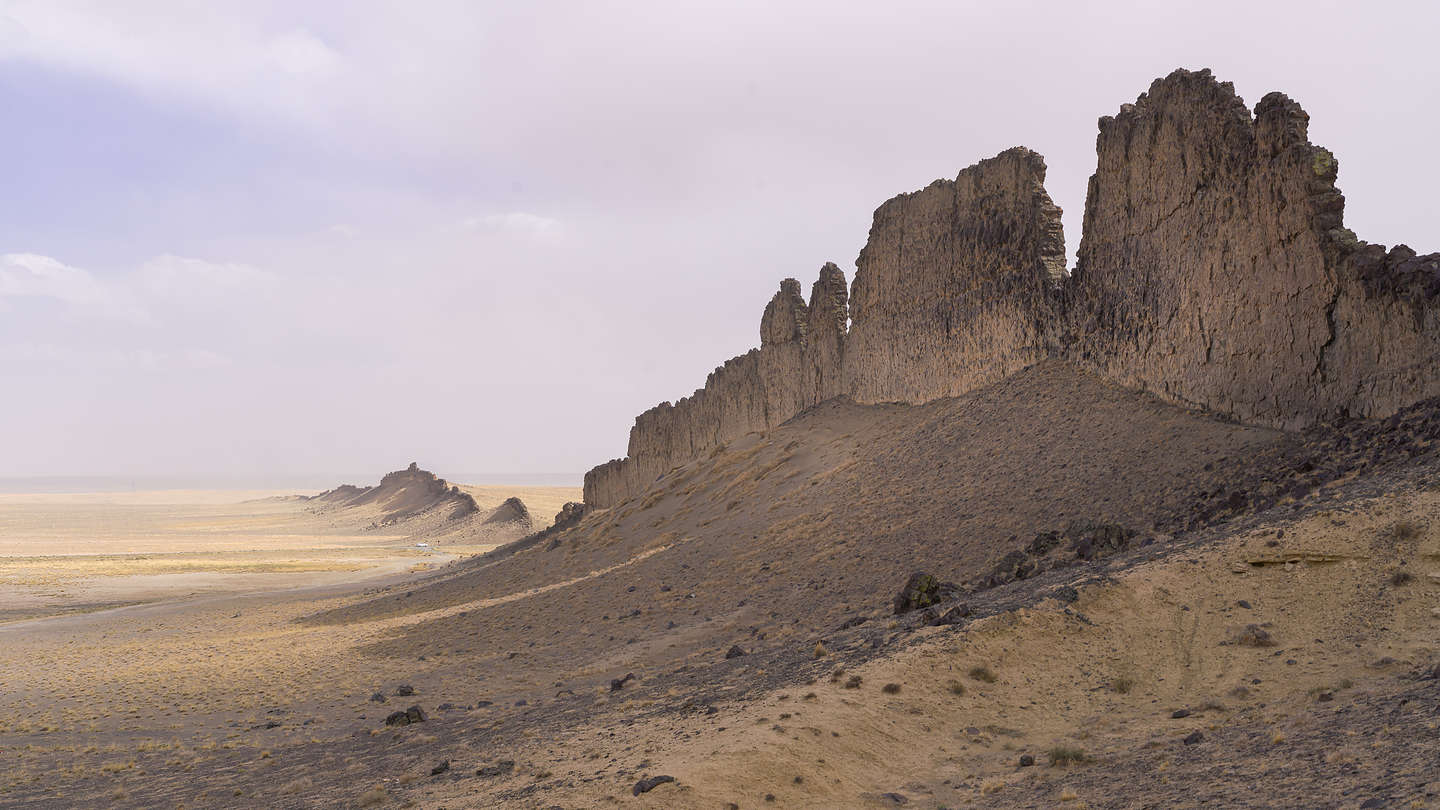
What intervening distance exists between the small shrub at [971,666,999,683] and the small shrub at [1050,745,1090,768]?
1240 mm

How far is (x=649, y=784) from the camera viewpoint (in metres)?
5.92

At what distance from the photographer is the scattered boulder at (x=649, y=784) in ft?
19.3

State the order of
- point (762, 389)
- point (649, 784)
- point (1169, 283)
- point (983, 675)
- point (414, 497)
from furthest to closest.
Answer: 1. point (414, 497)
2. point (762, 389)
3. point (1169, 283)
4. point (983, 675)
5. point (649, 784)

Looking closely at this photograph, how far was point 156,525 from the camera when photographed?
86.8 m

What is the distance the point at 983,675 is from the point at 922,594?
2883 mm

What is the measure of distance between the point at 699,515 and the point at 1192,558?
13461mm

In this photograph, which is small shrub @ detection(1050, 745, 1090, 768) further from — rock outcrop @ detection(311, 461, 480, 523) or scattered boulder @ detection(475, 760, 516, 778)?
rock outcrop @ detection(311, 461, 480, 523)

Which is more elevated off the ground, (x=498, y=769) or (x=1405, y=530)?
(x=1405, y=530)

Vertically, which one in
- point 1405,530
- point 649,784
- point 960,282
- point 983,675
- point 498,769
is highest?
point 960,282

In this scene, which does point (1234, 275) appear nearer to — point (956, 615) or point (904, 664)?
point (956, 615)

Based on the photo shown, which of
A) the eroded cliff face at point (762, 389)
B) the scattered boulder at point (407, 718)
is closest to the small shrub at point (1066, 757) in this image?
the scattered boulder at point (407, 718)

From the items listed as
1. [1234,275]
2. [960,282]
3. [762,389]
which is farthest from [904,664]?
[762,389]

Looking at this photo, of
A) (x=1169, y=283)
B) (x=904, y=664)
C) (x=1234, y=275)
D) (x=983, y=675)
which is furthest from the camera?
(x=1169, y=283)

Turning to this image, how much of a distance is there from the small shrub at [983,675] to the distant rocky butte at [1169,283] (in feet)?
20.2
